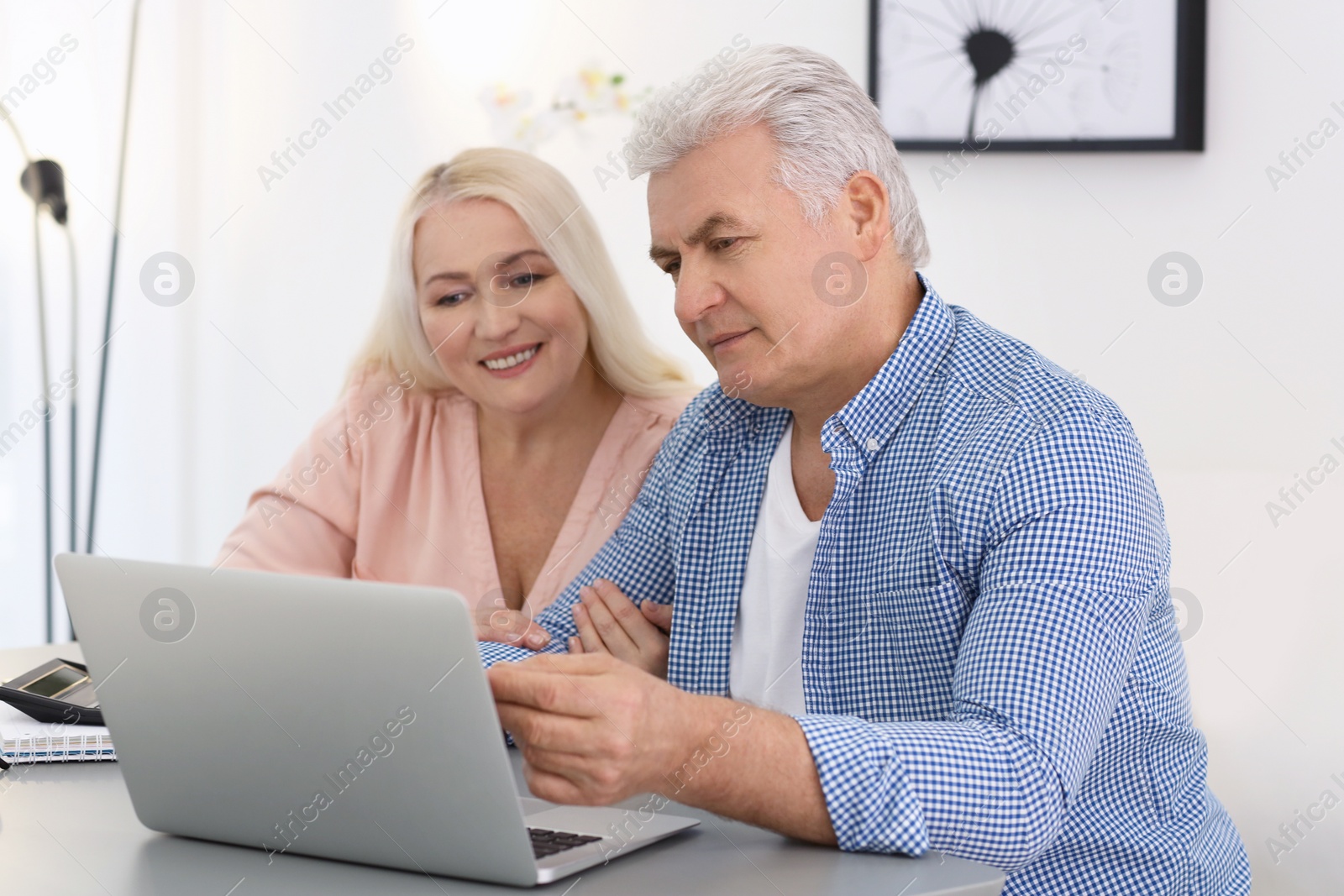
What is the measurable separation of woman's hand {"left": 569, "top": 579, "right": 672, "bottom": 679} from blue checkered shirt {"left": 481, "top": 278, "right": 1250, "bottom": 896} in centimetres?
5

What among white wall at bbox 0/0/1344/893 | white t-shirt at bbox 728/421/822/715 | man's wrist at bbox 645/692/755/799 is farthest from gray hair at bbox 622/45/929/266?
white wall at bbox 0/0/1344/893

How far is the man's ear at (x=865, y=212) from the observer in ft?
4.20

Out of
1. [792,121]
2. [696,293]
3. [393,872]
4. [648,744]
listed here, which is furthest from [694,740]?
[792,121]

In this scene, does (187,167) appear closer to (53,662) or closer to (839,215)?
(53,662)

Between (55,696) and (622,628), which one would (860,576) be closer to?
(622,628)

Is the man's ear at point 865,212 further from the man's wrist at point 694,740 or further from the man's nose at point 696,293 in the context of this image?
the man's wrist at point 694,740

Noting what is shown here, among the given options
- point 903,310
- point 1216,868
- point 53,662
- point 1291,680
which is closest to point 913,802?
point 1216,868

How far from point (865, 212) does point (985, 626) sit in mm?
486

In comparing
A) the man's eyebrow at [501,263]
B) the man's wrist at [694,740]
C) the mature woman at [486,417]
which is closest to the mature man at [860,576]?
the man's wrist at [694,740]

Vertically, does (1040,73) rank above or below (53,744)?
above

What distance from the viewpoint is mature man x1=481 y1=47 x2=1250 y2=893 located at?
0.86 m

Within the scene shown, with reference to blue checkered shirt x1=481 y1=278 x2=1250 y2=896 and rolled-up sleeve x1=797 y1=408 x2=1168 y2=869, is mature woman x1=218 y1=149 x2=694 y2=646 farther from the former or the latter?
rolled-up sleeve x1=797 y1=408 x2=1168 y2=869

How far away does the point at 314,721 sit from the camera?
0.79 m

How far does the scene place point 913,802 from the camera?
851 mm
